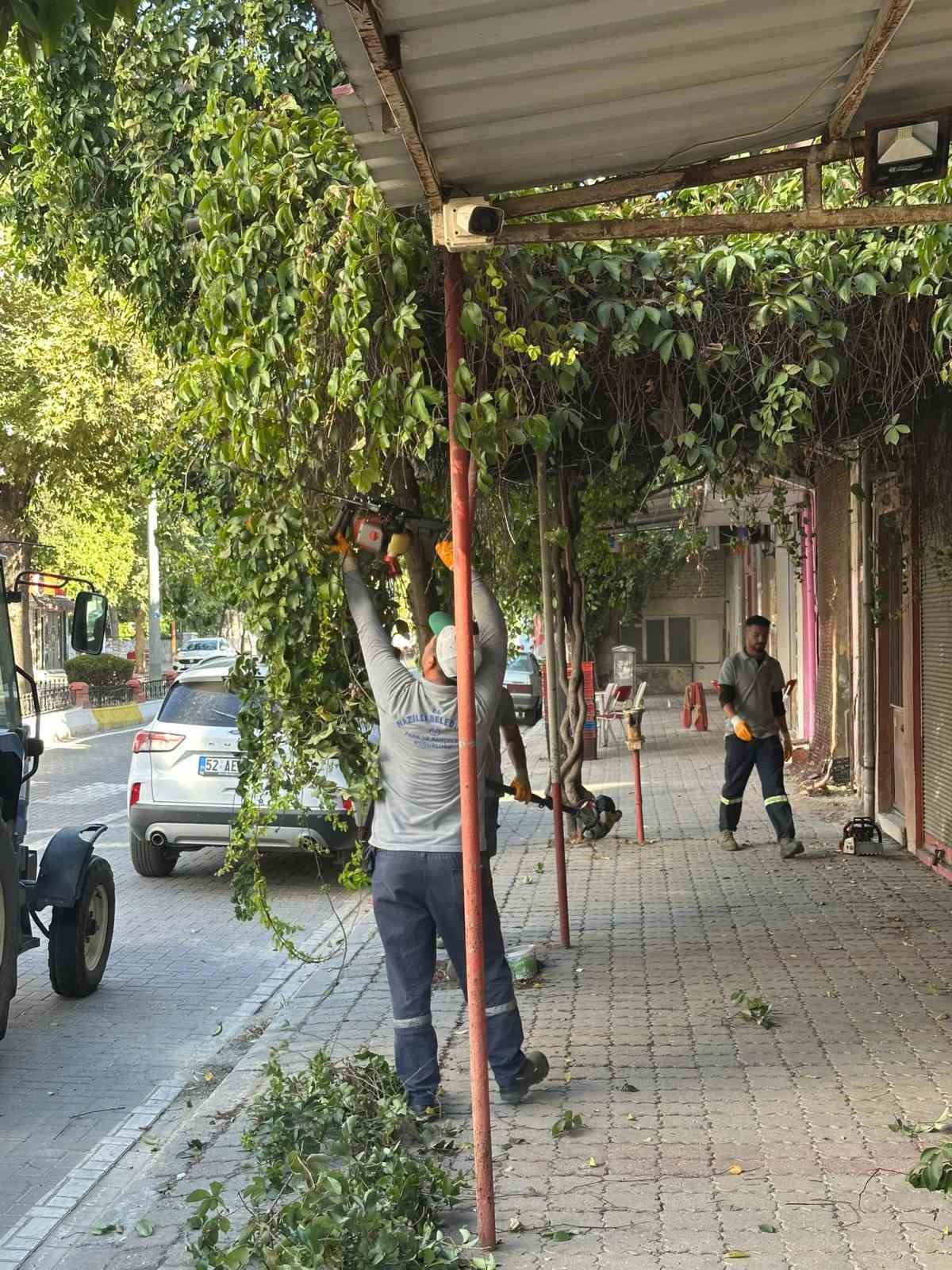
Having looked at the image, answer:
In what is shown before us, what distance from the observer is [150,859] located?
1179cm

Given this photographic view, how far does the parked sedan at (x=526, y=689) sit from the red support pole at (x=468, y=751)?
23.3 m

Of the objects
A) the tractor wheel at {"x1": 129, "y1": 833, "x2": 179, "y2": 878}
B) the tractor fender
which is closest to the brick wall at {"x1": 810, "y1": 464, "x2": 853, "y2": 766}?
the tractor wheel at {"x1": 129, "y1": 833, "x2": 179, "y2": 878}

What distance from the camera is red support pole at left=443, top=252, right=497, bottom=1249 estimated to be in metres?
4.39

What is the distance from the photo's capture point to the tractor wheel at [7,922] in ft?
21.3

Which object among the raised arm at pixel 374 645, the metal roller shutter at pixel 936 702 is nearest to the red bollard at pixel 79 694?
the metal roller shutter at pixel 936 702

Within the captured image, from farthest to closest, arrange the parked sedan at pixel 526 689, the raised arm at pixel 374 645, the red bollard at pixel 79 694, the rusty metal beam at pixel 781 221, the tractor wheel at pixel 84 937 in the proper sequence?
the red bollard at pixel 79 694 < the parked sedan at pixel 526 689 < the tractor wheel at pixel 84 937 < the raised arm at pixel 374 645 < the rusty metal beam at pixel 781 221

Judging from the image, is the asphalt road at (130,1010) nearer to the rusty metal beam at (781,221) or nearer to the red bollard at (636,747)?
the red bollard at (636,747)

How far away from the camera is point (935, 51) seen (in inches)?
160

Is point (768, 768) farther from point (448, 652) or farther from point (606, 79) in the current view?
point (606, 79)

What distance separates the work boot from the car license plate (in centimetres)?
587

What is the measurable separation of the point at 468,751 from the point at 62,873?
3.99 m

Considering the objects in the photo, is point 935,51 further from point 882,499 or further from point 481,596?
point 882,499

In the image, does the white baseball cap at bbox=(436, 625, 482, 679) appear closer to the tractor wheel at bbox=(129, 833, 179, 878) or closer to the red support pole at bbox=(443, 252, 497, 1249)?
the red support pole at bbox=(443, 252, 497, 1249)

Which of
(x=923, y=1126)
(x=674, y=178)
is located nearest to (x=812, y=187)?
(x=674, y=178)
